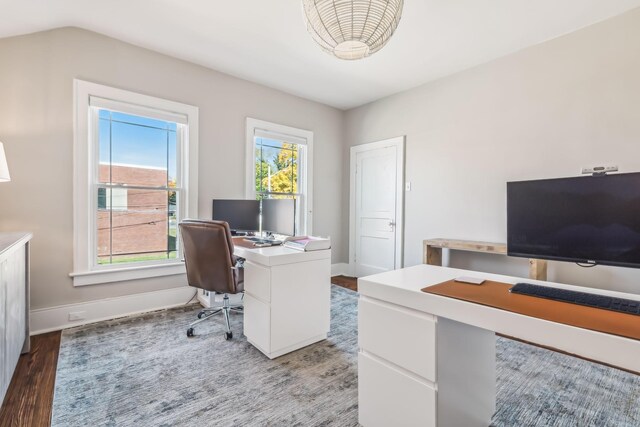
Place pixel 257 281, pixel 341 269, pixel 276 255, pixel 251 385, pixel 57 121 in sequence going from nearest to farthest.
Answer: pixel 251 385
pixel 276 255
pixel 257 281
pixel 57 121
pixel 341 269

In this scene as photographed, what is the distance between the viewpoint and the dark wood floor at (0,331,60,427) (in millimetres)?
1565

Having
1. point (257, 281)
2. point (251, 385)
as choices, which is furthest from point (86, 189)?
point (251, 385)

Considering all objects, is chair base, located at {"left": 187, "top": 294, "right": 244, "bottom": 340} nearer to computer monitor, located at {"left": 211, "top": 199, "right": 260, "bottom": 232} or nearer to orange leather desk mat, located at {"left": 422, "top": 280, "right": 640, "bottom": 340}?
computer monitor, located at {"left": 211, "top": 199, "right": 260, "bottom": 232}

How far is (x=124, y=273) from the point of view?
9.79 ft

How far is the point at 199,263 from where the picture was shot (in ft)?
8.28

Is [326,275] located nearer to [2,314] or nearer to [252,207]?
[252,207]

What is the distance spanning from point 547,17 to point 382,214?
2717mm

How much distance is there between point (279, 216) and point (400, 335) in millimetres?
1882

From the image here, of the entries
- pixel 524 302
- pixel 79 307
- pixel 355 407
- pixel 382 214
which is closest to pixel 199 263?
pixel 79 307

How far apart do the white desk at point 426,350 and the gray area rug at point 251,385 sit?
13.4 inches

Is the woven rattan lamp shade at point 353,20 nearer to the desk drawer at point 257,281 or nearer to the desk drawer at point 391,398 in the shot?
the desk drawer at point 257,281

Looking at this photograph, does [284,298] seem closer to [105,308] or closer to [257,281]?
[257,281]

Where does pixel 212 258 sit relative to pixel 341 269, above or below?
above

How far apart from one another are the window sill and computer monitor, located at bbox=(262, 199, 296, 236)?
3.79 feet
